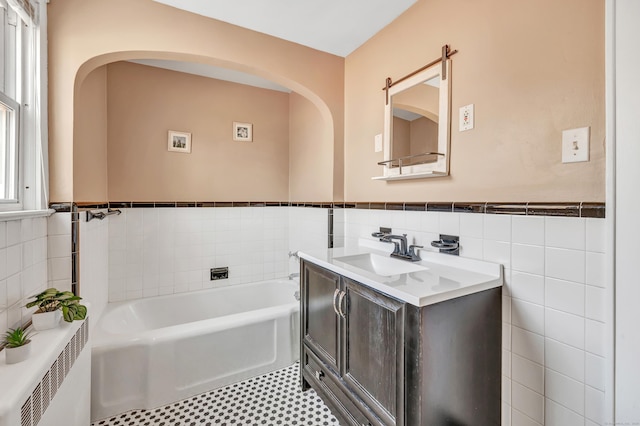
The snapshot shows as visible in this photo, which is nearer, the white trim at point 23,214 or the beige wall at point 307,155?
the white trim at point 23,214

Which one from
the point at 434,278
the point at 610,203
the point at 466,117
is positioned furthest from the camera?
the point at 466,117

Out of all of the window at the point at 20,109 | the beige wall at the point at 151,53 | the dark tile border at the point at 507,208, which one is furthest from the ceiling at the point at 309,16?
the dark tile border at the point at 507,208

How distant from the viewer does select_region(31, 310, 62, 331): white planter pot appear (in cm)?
118

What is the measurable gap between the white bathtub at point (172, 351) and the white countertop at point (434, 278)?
80cm

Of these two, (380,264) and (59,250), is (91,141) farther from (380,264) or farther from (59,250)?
(380,264)

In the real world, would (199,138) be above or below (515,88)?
above

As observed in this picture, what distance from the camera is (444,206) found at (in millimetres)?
1534

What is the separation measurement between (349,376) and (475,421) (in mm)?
563

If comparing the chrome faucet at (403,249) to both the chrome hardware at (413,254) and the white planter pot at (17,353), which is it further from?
the white planter pot at (17,353)

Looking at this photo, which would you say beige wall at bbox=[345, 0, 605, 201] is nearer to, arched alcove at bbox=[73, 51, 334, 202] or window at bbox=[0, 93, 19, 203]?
arched alcove at bbox=[73, 51, 334, 202]

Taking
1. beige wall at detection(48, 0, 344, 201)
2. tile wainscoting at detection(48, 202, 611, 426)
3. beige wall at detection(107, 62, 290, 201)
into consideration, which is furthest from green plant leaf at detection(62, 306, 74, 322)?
beige wall at detection(107, 62, 290, 201)

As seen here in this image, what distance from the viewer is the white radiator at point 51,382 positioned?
33.0 inches

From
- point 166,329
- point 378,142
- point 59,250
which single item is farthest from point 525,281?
point 59,250

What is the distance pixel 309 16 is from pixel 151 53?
3.42 ft
